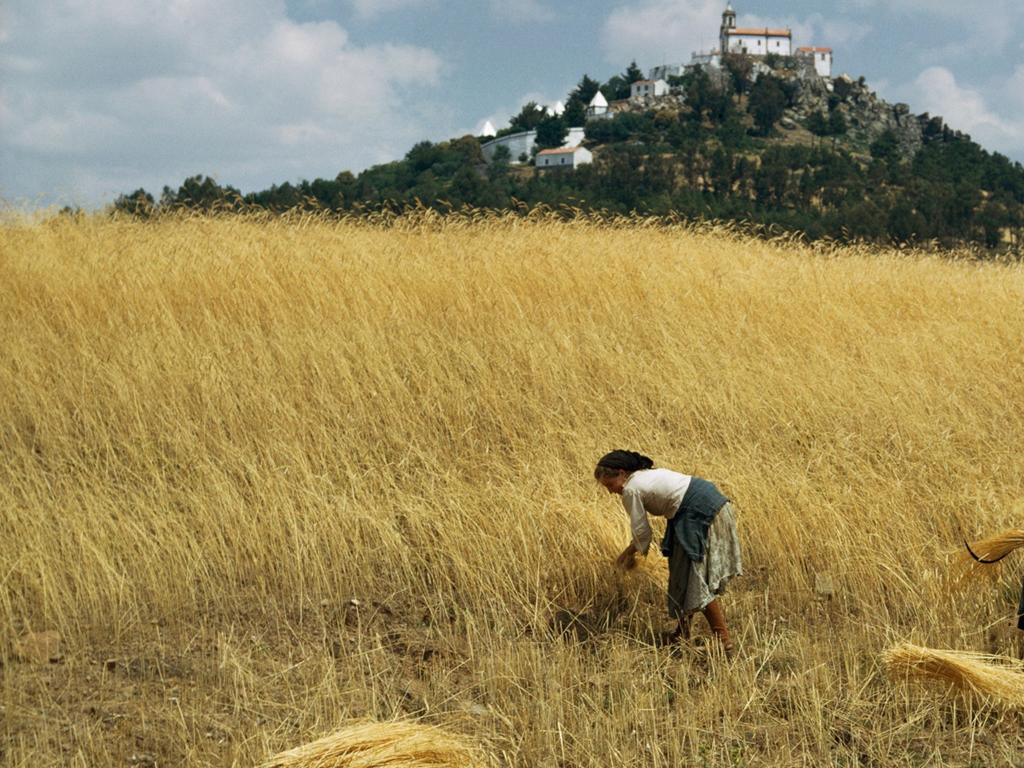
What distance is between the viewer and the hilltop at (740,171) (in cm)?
2703

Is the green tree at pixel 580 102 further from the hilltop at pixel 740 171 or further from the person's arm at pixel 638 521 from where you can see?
the person's arm at pixel 638 521

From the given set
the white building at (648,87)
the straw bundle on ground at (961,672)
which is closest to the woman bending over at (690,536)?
the straw bundle on ground at (961,672)

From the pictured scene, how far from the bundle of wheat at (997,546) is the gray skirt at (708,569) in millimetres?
956

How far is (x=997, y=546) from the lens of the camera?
4324 mm

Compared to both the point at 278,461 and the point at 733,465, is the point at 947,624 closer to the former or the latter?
the point at 733,465

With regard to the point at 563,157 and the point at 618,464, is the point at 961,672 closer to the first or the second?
the point at 618,464

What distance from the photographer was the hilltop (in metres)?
27.0

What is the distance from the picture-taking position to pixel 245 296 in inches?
346

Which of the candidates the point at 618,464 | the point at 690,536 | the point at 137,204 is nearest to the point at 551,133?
the point at 137,204

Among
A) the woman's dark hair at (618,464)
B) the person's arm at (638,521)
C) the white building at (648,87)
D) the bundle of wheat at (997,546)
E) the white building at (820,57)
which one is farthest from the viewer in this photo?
the white building at (820,57)

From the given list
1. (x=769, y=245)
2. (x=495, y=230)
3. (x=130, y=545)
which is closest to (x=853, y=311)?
(x=769, y=245)

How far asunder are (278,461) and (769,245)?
8329 millimetres

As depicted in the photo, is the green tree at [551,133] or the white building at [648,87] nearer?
the green tree at [551,133]

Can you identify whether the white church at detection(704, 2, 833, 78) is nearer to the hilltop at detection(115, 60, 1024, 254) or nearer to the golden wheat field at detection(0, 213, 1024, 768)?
the hilltop at detection(115, 60, 1024, 254)
